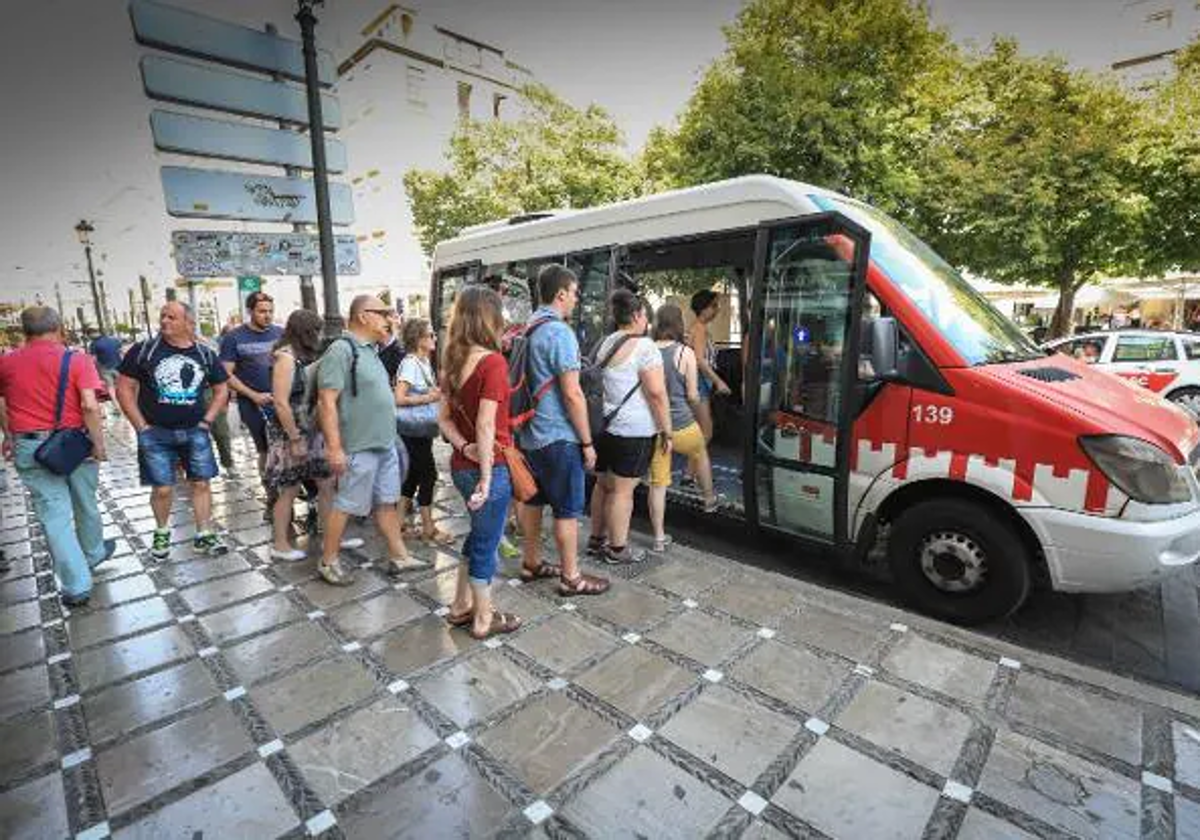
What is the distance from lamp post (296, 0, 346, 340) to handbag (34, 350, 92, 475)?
305 cm

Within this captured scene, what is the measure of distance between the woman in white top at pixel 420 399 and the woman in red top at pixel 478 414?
1.40 metres

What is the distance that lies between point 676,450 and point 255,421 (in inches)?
151

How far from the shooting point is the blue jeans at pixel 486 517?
3.01 metres

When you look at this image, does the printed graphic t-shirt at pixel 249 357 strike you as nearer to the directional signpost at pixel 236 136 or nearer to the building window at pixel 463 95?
the directional signpost at pixel 236 136

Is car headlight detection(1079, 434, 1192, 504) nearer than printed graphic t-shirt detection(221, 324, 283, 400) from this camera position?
Yes

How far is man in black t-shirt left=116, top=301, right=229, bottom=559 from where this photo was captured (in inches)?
160

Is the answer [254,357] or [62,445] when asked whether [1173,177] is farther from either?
[62,445]

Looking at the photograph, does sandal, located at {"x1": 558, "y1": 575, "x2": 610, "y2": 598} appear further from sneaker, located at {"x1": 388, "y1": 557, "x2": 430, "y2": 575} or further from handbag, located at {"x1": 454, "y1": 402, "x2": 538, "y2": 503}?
sneaker, located at {"x1": 388, "y1": 557, "x2": 430, "y2": 575}

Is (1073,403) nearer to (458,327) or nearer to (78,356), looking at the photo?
(458,327)

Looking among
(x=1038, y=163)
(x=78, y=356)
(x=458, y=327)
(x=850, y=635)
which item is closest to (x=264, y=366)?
(x=78, y=356)

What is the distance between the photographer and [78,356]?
146 inches

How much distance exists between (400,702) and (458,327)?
1.75 m

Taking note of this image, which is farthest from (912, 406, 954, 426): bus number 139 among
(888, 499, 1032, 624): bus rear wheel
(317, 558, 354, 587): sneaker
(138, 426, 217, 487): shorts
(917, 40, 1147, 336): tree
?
(917, 40, 1147, 336): tree

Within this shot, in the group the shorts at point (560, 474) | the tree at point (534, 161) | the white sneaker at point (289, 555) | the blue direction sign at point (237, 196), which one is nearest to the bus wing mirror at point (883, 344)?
the shorts at point (560, 474)
